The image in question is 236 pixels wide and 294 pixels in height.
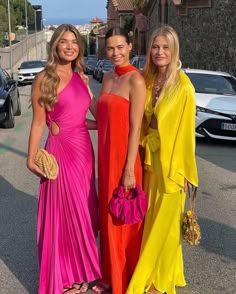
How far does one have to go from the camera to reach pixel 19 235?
5383 mm

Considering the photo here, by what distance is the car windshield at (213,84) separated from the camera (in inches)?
453

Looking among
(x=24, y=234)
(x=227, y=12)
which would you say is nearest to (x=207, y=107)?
(x=24, y=234)

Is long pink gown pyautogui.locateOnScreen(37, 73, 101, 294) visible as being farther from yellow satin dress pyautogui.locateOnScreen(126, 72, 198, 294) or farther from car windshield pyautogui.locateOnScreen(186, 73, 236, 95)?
car windshield pyautogui.locateOnScreen(186, 73, 236, 95)

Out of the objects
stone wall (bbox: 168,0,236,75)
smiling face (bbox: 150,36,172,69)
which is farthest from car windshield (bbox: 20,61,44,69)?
smiling face (bbox: 150,36,172,69)

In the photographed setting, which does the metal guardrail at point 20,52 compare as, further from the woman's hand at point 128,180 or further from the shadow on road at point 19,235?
the woman's hand at point 128,180

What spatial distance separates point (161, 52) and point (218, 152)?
6577 millimetres

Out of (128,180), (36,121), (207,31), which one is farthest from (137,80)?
(207,31)

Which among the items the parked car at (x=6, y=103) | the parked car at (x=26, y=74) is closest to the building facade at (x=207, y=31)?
the parked car at (x=6, y=103)

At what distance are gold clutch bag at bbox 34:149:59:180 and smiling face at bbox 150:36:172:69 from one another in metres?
1.02

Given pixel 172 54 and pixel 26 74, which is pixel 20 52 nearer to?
pixel 26 74

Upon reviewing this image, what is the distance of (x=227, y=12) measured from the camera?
23922 millimetres

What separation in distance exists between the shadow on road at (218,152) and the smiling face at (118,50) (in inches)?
210

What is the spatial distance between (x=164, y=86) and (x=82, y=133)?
71 centimetres

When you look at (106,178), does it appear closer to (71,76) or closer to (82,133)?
(82,133)
